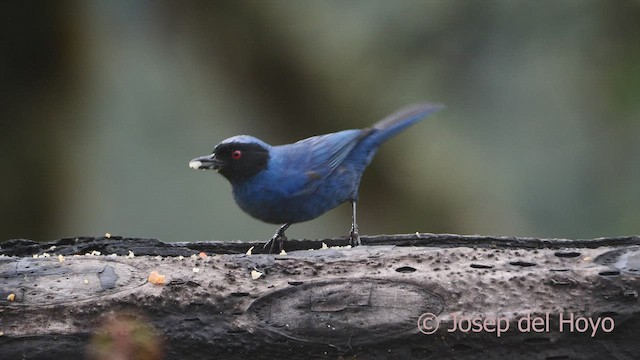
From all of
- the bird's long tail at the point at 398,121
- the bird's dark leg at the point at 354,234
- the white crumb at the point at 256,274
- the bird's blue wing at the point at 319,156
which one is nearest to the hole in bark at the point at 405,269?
the white crumb at the point at 256,274

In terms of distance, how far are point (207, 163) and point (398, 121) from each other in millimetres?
931

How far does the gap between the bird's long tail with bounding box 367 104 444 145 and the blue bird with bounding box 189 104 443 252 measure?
6.4 inches

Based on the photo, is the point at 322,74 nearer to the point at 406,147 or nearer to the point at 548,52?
the point at 406,147

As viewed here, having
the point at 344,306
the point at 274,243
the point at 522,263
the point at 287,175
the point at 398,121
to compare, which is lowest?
the point at 344,306

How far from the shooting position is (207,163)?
3723mm

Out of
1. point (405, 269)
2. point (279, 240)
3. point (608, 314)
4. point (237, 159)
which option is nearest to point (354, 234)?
point (279, 240)

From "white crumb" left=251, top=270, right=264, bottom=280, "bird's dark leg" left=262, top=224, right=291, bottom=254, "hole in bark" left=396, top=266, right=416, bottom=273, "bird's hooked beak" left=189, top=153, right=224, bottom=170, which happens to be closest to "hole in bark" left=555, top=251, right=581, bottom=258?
"hole in bark" left=396, top=266, right=416, bottom=273

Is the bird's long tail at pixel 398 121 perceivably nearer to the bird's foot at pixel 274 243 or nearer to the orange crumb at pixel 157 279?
the bird's foot at pixel 274 243

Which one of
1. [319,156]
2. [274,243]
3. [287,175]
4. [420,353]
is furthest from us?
[319,156]

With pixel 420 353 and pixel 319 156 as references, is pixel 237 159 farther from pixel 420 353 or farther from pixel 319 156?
pixel 420 353

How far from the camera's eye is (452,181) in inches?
183

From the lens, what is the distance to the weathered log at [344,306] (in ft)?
8.52

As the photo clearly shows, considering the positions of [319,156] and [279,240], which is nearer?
[279,240]

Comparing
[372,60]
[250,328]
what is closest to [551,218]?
[372,60]
